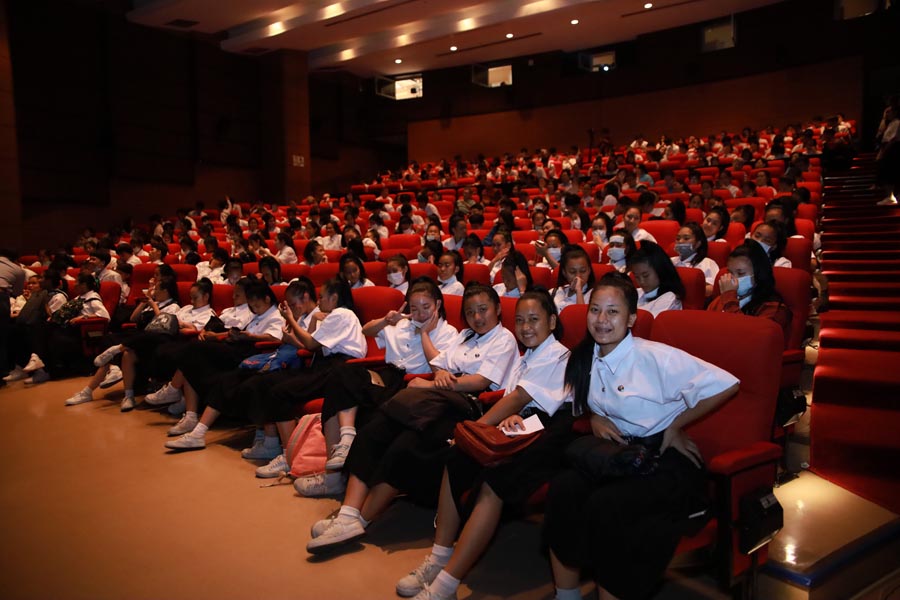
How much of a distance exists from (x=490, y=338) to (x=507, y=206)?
4896 mm

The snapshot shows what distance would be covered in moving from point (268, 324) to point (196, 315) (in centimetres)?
86

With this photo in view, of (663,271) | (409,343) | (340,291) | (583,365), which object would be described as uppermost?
(663,271)

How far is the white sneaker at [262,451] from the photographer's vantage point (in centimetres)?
332

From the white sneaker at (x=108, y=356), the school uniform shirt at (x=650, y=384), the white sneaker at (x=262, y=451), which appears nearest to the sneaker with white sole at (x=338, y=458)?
the white sneaker at (x=262, y=451)

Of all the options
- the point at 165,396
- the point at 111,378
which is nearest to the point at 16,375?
the point at 111,378

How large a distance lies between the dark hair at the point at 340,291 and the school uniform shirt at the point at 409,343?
414 millimetres

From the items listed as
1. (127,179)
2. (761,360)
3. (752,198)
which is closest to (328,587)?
(761,360)

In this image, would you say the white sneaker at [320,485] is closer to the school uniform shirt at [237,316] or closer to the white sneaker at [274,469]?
the white sneaker at [274,469]

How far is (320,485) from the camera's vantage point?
280 cm

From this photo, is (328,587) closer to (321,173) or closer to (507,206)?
(507,206)

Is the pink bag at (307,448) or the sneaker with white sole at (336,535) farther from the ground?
the pink bag at (307,448)

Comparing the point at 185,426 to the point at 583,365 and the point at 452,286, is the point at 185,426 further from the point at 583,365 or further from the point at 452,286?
the point at 583,365

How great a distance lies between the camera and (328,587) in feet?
6.85

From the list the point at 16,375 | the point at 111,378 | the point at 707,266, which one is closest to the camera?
the point at 707,266
